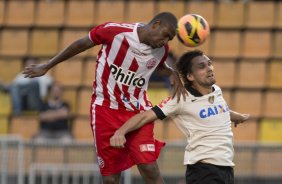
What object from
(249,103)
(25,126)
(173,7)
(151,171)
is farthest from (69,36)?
(151,171)

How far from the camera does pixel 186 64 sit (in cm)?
706

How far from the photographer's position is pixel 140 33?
7379 millimetres

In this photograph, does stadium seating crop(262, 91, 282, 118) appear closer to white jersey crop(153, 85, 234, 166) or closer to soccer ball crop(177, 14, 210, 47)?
soccer ball crop(177, 14, 210, 47)

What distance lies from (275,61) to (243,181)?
3172mm

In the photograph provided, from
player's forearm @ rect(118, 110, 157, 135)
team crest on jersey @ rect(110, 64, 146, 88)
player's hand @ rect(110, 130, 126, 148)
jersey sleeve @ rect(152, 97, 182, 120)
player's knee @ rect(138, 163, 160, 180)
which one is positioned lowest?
player's knee @ rect(138, 163, 160, 180)

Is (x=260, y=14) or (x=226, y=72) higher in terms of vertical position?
(x=260, y=14)

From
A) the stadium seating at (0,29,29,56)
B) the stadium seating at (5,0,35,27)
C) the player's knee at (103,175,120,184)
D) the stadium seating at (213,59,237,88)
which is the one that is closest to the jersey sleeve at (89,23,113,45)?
the player's knee at (103,175,120,184)

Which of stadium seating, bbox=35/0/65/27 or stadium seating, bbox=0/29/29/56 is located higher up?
stadium seating, bbox=35/0/65/27

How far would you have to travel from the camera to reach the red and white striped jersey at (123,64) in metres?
7.42

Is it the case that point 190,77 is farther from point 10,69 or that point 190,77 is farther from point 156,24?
point 10,69

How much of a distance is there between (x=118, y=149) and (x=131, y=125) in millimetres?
685

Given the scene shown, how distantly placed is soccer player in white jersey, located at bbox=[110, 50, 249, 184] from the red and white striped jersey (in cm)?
53

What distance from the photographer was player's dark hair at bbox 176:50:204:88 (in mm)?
7016

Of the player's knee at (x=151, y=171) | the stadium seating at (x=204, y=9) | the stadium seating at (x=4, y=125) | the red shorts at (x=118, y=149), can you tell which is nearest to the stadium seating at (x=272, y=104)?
the stadium seating at (x=204, y=9)
